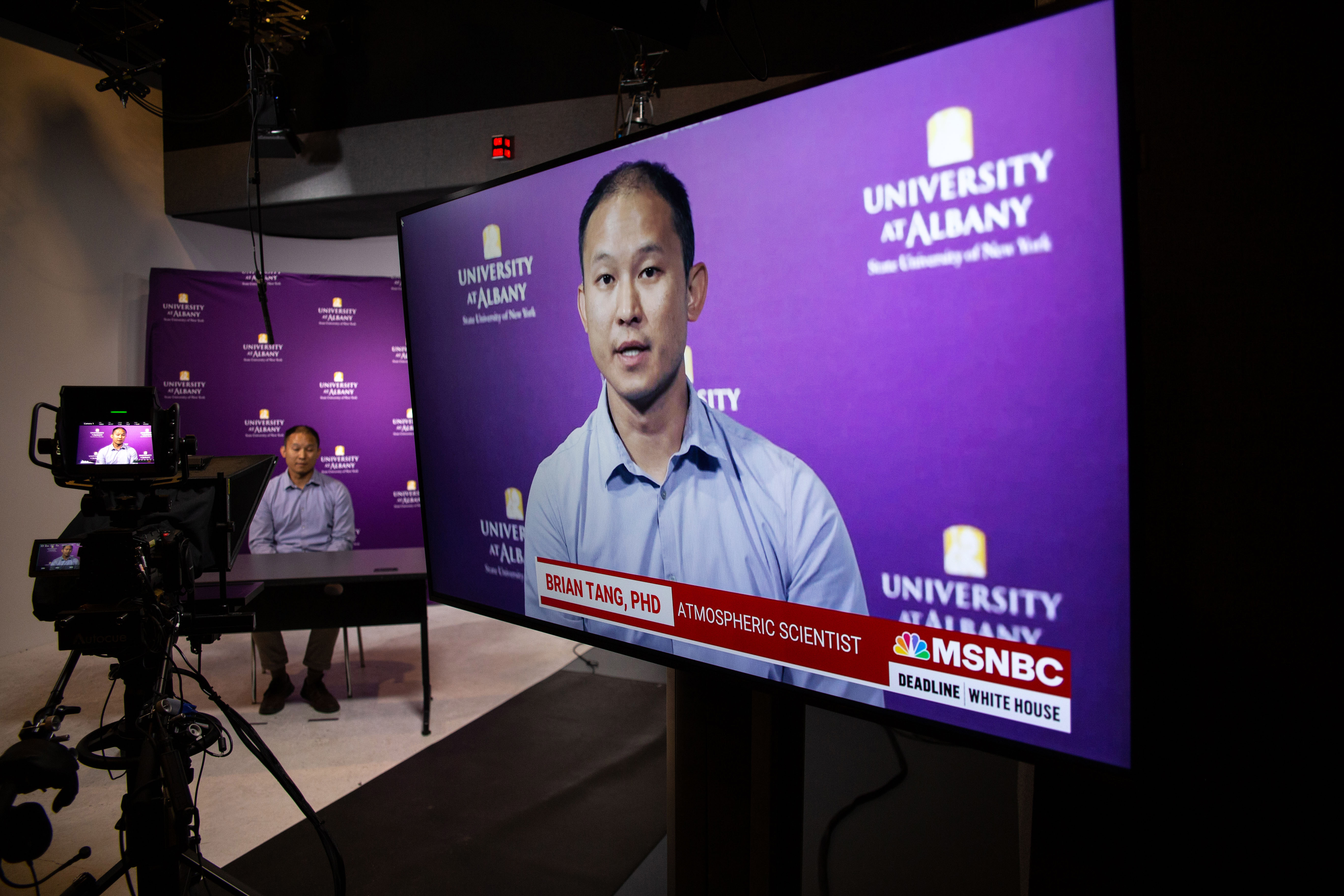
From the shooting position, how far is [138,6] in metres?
3.83

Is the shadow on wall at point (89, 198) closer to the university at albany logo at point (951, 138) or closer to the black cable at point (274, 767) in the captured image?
the black cable at point (274, 767)

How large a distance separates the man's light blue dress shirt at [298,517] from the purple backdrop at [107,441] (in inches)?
109

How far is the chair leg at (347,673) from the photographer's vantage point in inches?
134

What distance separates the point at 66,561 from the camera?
4.85 ft

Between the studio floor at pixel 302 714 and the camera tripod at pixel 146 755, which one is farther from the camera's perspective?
the studio floor at pixel 302 714

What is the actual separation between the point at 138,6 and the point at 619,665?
4653mm

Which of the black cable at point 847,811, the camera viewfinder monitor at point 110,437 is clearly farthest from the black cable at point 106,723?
the black cable at point 847,811

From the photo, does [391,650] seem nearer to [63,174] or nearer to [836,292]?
[63,174]

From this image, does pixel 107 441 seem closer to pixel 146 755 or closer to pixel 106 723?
pixel 146 755

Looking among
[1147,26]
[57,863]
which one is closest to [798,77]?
[1147,26]

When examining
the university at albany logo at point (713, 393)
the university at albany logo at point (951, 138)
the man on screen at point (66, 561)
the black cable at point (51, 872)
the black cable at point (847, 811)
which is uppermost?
the university at albany logo at point (951, 138)

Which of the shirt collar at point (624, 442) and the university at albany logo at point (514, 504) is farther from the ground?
the shirt collar at point (624, 442)

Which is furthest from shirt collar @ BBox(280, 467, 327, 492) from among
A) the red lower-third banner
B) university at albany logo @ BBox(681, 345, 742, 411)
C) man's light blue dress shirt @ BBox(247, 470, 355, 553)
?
university at albany logo @ BBox(681, 345, 742, 411)

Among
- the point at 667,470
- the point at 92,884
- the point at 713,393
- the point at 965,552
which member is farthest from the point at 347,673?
the point at 965,552
